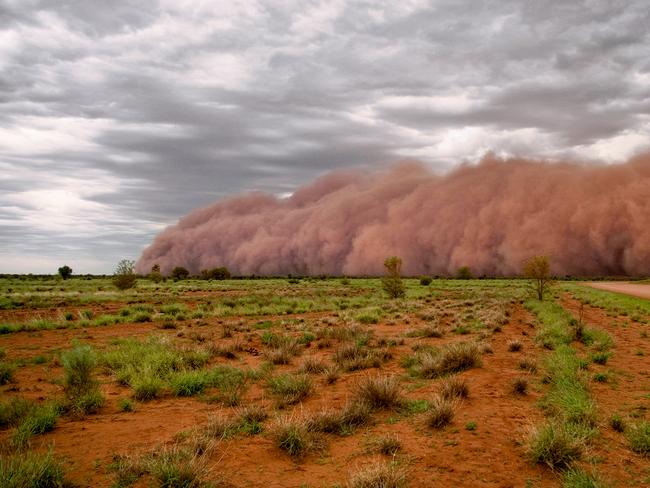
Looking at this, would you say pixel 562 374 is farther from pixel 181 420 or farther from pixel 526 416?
pixel 181 420

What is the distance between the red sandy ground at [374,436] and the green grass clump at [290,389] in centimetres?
24

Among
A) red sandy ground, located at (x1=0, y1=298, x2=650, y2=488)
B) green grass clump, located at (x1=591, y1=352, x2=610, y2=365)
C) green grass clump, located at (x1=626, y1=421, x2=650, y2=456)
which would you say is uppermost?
green grass clump, located at (x1=626, y1=421, x2=650, y2=456)

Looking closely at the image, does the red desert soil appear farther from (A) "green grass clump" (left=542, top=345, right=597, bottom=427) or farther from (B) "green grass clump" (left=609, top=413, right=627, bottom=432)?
(A) "green grass clump" (left=542, top=345, right=597, bottom=427)

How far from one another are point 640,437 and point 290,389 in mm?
6438

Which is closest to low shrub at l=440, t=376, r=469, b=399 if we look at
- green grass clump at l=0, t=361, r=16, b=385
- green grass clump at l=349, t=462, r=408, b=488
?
green grass clump at l=349, t=462, r=408, b=488

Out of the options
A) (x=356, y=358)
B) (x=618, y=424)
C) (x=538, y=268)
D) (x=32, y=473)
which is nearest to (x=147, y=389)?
(x=32, y=473)

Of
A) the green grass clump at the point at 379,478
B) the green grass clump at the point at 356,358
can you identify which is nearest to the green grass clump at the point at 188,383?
the green grass clump at the point at 356,358

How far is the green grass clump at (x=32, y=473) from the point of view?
535cm

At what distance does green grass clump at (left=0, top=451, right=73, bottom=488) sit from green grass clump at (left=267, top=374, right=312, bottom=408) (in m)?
4.34

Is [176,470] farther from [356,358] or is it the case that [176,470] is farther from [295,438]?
[356,358]

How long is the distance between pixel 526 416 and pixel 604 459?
1888mm

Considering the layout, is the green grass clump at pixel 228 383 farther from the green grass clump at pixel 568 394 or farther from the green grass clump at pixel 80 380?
the green grass clump at pixel 568 394

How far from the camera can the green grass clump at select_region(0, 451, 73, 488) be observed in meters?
5.35

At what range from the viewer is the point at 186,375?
11.3 m
